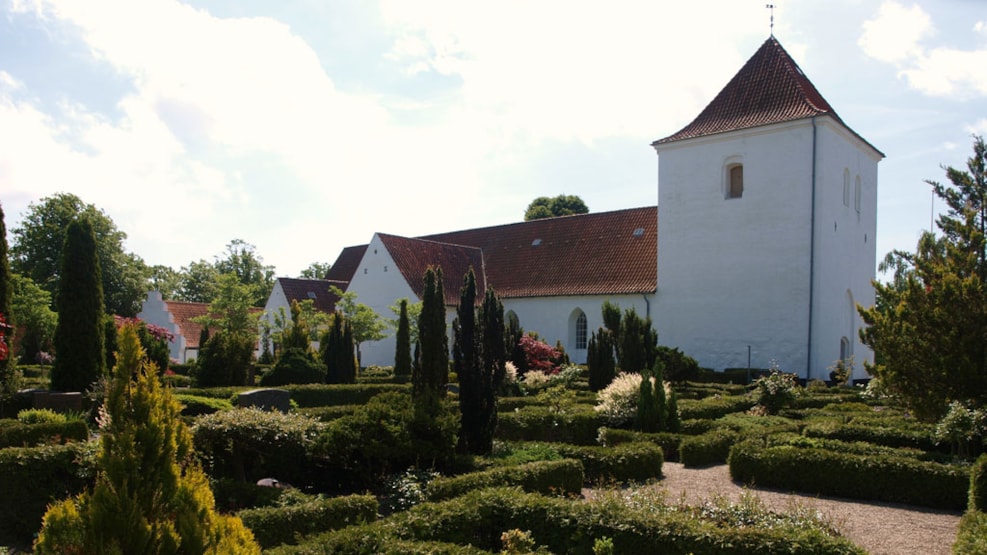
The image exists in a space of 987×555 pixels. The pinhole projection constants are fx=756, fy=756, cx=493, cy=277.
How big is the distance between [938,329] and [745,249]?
1684 centimetres

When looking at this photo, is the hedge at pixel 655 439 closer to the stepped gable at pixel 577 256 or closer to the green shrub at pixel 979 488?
the green shrub at pixel 979 488

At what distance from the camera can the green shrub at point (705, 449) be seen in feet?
35.5

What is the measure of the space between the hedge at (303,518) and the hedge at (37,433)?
14.5 ft

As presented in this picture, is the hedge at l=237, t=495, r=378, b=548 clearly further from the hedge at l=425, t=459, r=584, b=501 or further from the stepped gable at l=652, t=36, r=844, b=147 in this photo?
the stepped gable at l=652, t=36, r=844, b=147

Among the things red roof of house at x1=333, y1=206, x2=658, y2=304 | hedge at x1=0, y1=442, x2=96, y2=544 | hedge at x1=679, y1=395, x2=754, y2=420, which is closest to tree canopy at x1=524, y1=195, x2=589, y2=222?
red roof of house at x1=333, y1=206, x2=658, y2=304

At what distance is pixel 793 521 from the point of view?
6.50m

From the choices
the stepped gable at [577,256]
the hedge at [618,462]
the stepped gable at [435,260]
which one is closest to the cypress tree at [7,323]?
the hedge at [618,462]

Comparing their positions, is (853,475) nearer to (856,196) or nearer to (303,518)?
(303,518)

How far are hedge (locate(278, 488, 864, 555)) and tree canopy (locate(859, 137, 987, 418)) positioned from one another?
483 centimetres

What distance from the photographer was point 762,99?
26656 mm

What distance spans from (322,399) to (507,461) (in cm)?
897

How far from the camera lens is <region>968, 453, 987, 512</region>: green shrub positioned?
7402 millimetres

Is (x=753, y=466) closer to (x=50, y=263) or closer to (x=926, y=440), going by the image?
(x=926, y=440)

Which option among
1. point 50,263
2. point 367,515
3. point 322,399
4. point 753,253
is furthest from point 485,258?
point 367,515
